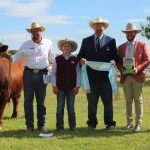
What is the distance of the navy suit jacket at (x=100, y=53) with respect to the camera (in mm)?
9922

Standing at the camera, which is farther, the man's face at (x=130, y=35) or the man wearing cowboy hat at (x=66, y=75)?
the man wearing cowboy hat at (x=66, y=75)

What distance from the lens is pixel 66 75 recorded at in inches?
390

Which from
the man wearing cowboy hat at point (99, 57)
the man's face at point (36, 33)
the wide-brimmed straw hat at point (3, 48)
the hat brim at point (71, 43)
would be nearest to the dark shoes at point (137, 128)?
the man wearing cowboy hat at point (99, 57)

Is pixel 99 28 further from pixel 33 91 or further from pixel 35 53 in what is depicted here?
pixel 33 91

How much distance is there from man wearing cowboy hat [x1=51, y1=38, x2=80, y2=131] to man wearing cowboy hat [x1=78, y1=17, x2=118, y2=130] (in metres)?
0.25

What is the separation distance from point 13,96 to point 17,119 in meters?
1.22

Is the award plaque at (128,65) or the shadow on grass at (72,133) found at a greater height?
the award plaque at (128,65)

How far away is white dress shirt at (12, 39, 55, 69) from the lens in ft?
32.2

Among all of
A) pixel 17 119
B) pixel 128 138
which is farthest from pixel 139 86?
pixel 17 119

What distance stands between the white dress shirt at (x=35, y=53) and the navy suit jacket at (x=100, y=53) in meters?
0.79

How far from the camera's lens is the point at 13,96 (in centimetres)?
1375

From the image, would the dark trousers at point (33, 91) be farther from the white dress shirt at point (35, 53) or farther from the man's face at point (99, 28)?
the man's face at point (99, 28)

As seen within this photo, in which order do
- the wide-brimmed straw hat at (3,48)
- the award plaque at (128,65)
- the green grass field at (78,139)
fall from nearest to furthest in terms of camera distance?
the green grass field at (78,139) → the award plaque at (128,65) → the wide-brimmed straw hat at (3,48)

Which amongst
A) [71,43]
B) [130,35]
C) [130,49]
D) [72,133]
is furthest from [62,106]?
[130,35]
